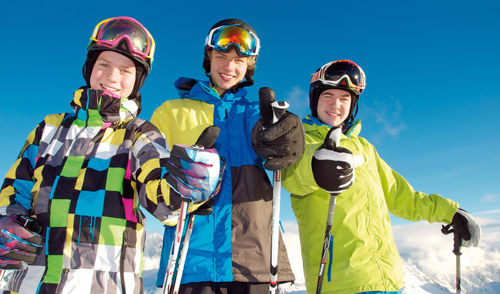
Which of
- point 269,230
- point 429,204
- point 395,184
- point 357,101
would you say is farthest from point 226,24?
point 429,204

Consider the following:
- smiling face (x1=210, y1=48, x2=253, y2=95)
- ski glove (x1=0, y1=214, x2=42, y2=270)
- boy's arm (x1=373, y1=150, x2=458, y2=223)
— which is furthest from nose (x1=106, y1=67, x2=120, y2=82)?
boy's arm (x1=373, y1=150, x2=458, y2=223)

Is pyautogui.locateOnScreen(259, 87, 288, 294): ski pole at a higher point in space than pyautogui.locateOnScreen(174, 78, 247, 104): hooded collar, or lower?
lower

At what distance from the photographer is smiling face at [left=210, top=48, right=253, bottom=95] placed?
11.5 feet

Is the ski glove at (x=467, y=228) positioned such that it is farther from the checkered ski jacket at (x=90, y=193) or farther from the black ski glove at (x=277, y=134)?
the checkered ski jacket at (x=90, y=193)

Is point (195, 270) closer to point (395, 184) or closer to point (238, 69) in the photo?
point (238, 69)

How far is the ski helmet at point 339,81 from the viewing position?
14.0 ft

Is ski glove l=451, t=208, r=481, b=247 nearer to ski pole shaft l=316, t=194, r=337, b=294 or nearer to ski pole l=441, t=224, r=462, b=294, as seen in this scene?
ski pole l=441, t=224, r=462, b=294

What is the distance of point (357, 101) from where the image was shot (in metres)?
4.45

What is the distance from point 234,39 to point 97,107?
5.45ft

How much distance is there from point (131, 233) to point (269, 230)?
1.18 metres

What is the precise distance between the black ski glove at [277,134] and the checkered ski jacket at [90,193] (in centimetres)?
76

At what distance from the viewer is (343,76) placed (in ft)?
14.1

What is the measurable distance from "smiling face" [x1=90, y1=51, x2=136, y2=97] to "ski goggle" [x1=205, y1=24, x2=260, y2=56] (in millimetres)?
973

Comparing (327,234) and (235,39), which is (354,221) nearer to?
(327,234)
